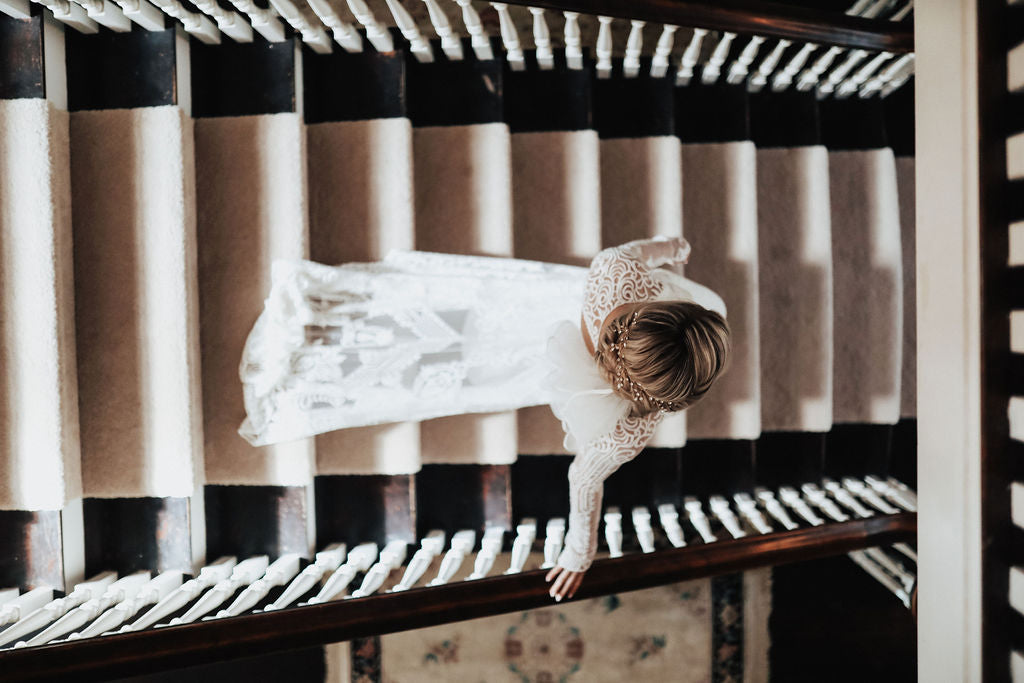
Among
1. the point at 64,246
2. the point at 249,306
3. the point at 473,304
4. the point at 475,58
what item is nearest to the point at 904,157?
the point at 475,58

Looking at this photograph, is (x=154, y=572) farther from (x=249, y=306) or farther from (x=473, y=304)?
(x=473, y=304)

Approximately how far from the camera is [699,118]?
2.29 metres

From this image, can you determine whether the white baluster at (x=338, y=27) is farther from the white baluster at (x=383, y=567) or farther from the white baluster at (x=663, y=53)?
the white baluster at (x=383, y=567)

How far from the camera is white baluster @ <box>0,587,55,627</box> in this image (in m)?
1.43

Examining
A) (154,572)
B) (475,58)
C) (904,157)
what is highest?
(475,58)

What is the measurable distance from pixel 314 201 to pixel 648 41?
159cm

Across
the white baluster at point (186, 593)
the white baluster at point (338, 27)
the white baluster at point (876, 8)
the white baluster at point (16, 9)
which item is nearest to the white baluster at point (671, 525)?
the white baluster at point (186, 593)

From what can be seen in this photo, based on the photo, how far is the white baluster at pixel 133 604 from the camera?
1.36 m

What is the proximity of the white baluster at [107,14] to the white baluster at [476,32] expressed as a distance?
3.06 ft

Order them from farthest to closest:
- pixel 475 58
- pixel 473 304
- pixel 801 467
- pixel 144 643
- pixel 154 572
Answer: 1. pixel 801 467
2. pixel 475 58
3. pixel 154 572
4. pixel 473 304
5. pixel 144 643

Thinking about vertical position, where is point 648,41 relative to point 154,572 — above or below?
above

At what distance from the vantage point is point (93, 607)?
150 centimetres

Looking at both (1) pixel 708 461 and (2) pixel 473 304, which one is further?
(1) pixel 708 461

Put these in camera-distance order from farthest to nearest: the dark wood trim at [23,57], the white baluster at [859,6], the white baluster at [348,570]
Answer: the white baluster at [859,6] → the white baluster at [348,570] → the dark wood trim at [23,57]
